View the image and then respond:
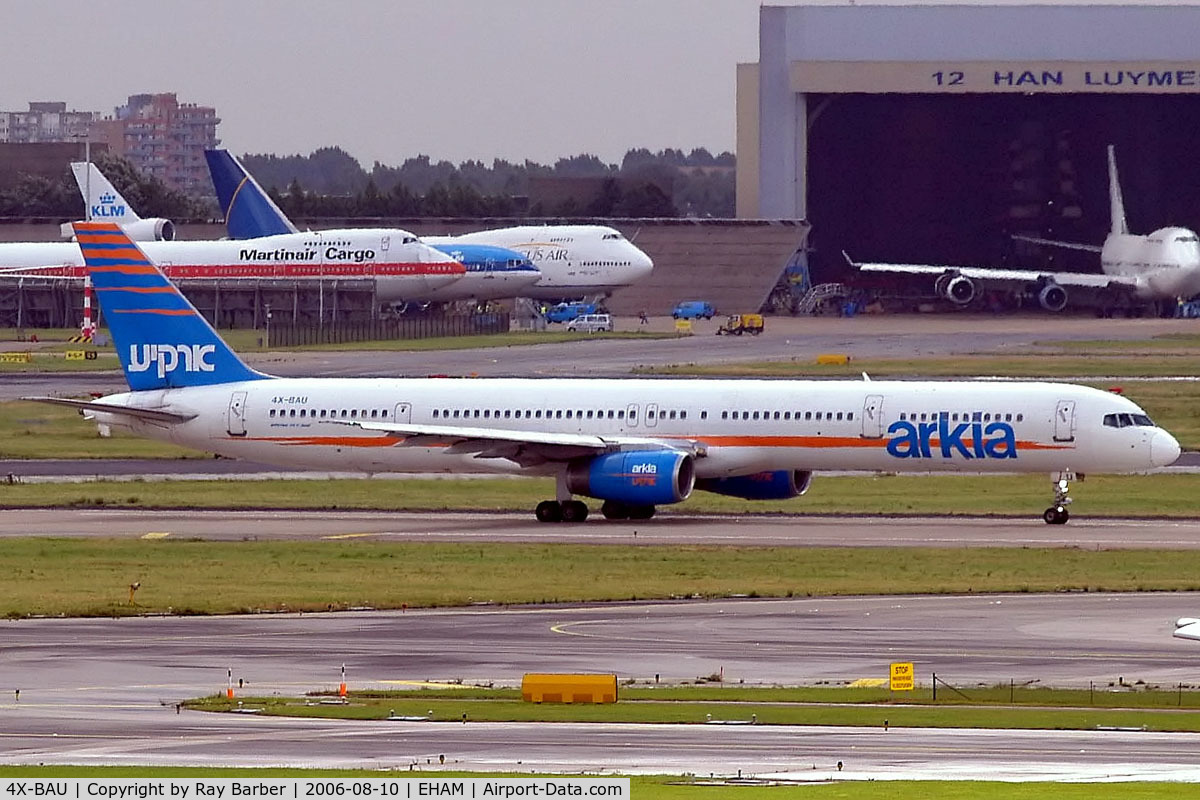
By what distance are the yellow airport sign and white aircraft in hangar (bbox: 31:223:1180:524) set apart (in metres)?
25.4

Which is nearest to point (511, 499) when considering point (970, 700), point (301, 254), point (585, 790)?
point (970, 700)

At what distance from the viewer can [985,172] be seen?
179500mm

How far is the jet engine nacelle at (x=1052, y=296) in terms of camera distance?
16412cm

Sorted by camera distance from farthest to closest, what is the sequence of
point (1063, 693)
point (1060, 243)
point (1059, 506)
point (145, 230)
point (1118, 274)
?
point (1060, 243) < point (145, 230) < point (1118, 274) < point (1059, 506) < point (1063, 693)

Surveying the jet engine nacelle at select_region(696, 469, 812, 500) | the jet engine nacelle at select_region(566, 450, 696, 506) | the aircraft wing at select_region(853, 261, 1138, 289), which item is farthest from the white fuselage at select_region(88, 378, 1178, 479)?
the aircraft wing at select_region(853, 261, 1138, 289)

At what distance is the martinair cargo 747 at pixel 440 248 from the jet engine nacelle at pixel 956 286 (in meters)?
29.5

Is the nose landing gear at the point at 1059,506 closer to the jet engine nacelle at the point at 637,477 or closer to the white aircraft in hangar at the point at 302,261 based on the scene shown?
the jet engine nacelle at the point at 637,477

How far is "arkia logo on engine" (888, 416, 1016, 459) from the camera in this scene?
184 feet

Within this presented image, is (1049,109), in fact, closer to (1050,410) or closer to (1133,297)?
(1133,297)

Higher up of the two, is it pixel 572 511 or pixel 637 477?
pixel 637 477

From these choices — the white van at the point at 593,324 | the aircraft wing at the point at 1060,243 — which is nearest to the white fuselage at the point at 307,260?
the white van at the point at 593,324

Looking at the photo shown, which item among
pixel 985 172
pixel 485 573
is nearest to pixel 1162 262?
pixel 985 172

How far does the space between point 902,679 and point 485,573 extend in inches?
662

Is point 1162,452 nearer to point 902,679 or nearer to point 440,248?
point 902,679
